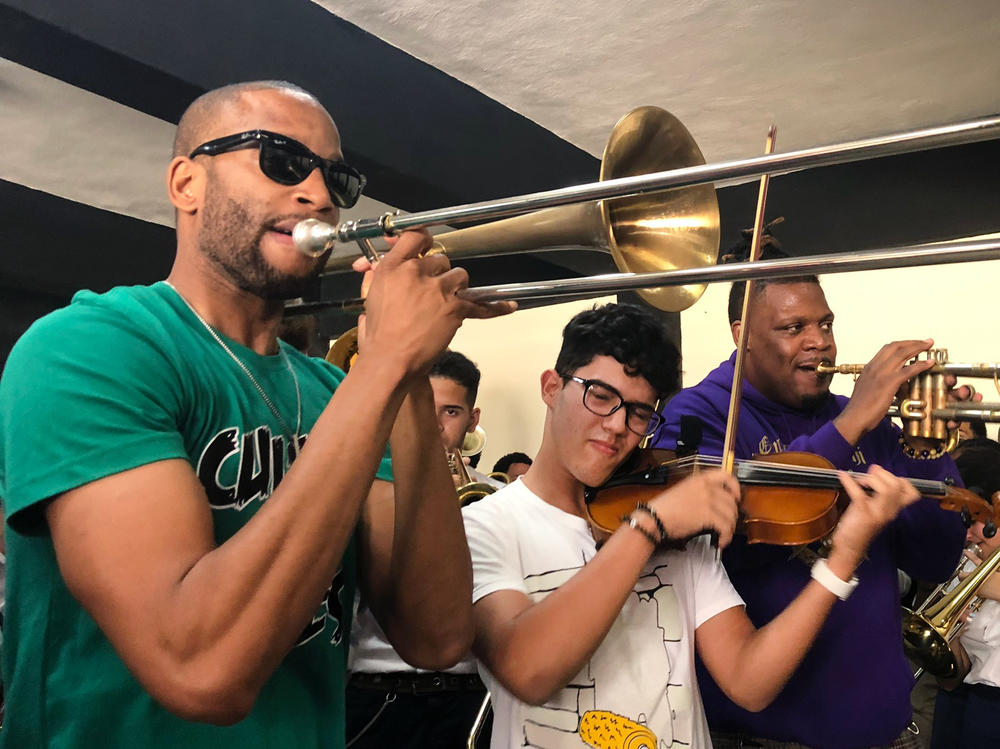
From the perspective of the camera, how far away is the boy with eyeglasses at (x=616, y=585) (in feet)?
5.16

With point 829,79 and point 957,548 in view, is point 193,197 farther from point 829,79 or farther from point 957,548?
point 829,79

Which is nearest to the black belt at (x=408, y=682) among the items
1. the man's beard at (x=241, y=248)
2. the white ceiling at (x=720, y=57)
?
the man's beard at (x=241, y=248)

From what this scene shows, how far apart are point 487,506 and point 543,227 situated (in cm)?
61

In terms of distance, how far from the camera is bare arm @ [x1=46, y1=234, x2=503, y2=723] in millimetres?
956

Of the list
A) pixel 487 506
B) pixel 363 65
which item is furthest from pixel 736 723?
pixel 363 65

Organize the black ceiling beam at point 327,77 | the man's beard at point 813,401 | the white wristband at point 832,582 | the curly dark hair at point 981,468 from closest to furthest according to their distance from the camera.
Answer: the white wristband at point 832,582, the man's beard at point 813,401, the black ceiling beam at point 327,77, the curly dark hair at point 981,468

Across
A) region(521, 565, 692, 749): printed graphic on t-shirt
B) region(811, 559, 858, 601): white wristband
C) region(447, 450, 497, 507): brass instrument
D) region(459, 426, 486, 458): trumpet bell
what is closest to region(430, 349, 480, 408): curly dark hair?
region(447, 450, 497, 507): brass instrument

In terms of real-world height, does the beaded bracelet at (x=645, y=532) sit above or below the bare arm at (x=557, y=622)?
above

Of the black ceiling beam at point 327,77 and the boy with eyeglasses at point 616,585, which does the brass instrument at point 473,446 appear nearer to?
the black ceiling beam at point 327,77

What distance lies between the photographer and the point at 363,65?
11.1 ft

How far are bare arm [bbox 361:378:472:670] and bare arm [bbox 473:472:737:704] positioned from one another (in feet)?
0.49

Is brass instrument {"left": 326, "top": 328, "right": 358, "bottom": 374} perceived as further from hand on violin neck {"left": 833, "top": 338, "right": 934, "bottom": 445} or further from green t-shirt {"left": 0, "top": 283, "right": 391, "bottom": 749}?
hand on violin neck {"left": 833, "top": 338, "right": 934, "bottom": 445}

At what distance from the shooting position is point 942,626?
2930 mm

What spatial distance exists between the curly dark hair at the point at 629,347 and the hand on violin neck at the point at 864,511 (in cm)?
45
